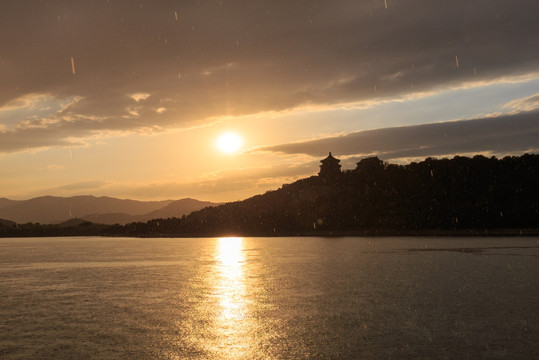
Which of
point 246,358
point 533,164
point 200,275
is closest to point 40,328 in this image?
point 246,358

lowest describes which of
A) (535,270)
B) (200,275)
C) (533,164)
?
(535,270)

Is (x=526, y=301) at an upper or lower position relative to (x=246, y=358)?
lower

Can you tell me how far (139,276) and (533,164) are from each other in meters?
172

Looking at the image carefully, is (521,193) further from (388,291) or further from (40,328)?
(40,328)

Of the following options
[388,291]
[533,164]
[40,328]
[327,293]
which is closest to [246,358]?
[40,328]

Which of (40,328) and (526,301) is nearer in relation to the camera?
(40,328)

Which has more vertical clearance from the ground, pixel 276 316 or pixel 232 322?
pixel 232 322

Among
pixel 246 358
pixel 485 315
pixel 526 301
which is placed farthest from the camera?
pixel 526 301

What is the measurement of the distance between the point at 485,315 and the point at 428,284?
45.8ft

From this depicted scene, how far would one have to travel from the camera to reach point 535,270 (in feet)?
168

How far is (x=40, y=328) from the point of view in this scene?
2556 centimetres

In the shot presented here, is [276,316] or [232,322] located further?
[276,316]

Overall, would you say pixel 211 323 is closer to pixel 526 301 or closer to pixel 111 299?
pixel 111 299

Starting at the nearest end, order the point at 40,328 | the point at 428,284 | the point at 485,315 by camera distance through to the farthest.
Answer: the point at 40,328 → the point at 485,315 → the point at 428,284
